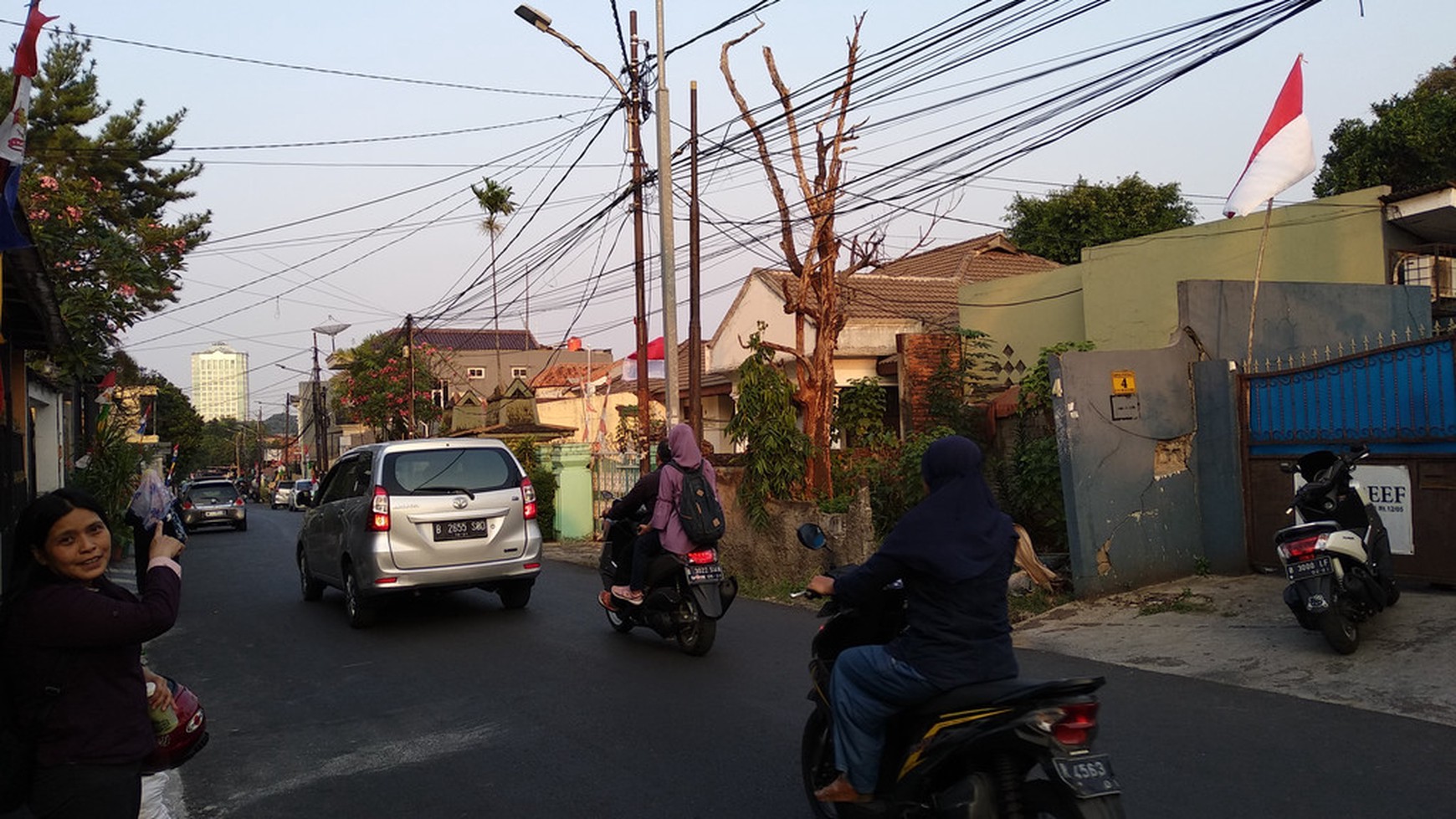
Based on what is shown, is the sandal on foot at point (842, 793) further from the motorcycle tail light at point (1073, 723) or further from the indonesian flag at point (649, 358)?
the indonesian flag at point (649, 358)

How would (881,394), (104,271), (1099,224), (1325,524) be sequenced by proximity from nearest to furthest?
(1325,524) → (104,271) → (881,394) → (1099,224)

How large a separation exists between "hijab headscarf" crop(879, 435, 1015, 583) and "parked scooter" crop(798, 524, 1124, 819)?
44cm

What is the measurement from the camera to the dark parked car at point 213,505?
3033 cm

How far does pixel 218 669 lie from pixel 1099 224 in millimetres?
27259

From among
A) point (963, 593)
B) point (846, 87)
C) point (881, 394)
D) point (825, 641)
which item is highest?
point (846, 87)

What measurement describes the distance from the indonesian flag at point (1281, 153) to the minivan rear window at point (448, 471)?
24.9ft

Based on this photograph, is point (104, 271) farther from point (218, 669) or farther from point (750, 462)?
point (750, 462)

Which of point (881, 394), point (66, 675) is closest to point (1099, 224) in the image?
point (881, 394)

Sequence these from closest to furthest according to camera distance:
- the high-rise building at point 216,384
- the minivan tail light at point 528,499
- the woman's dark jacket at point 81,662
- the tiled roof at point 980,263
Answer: the woman's dark jacket at point 81,662 → the minivan tail light at point 528,499 → the tiled roof at point 980,263 → the high-rise building at point 216,384

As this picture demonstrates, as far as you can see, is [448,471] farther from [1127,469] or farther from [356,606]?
[1127,469]

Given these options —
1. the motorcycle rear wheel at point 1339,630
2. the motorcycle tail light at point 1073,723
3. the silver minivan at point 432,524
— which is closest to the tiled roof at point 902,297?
the silver minivan at point 432,524

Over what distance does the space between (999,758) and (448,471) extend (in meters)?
7.71

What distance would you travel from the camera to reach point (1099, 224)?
3062cm

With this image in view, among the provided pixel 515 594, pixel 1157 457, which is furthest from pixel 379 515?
pixel 1157 457
